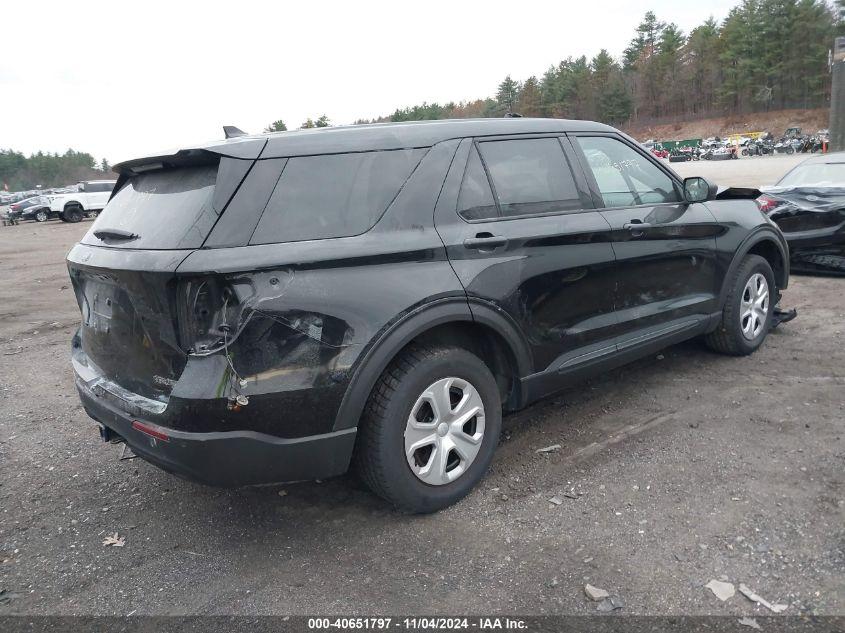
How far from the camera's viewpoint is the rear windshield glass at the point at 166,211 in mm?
2660

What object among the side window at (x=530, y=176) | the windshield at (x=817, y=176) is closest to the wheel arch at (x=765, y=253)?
the side window at (x=530, y=176)

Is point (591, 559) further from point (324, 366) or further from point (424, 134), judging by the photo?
point (424, 134)

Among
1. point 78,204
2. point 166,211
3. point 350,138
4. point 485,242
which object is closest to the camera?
point 166,211

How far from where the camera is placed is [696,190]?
453 centimetres

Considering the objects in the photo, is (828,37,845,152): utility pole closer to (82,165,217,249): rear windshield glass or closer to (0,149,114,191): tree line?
(82,165,217,249): rear windshield glass

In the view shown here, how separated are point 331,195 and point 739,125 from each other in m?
104

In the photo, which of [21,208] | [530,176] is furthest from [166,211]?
[21,208]

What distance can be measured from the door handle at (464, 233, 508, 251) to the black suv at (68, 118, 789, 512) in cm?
1

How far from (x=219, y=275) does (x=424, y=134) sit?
130cm

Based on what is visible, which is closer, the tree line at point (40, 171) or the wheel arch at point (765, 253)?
the wheel arch at point (765, 253)

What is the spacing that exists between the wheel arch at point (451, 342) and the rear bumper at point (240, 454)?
12 centimetres

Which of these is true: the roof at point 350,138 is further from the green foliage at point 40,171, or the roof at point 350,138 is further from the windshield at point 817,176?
the green foliage at point 40,171

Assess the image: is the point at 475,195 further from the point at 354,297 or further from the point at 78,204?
the point at 78,204

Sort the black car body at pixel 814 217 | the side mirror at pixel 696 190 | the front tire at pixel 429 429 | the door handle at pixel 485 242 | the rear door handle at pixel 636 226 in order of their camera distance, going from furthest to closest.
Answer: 1. the black car body at pixel 814 217
2. the side mirror at pixel 696 190
3. the rear door handle at pixel 636 226
4. the door handle at pixel 485 242
5. the front tire at pixel 429 429
